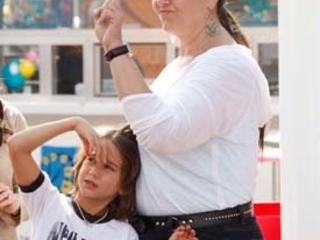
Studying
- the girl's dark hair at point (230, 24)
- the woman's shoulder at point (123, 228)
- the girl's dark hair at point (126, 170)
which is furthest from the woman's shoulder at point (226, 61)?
the woman's shoulder at point (123, 228)

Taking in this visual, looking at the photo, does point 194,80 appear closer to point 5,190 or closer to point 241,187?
point 241,187

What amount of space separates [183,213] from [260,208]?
1.16 meters

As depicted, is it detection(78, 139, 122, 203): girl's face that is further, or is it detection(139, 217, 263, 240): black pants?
detection(78, 139, 122, 203): girl's face

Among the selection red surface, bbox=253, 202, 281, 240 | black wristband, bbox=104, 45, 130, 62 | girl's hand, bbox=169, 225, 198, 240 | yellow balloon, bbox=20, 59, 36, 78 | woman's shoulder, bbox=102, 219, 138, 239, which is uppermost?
black wristband, bbox=104, 45, 130, 62

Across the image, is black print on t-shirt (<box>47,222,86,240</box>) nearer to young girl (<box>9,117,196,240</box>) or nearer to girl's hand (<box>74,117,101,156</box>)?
young girl (<box>9,117,196,240</box>)

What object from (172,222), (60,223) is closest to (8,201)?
(60,223)

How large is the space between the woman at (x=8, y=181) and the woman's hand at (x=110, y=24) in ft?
2.72

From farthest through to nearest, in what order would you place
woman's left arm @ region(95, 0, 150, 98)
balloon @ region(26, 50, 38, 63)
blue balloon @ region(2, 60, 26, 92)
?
balloon @ region(26, 50, 38, 63), blue balloon @ region(2, 60, 26, 92), woman's left arm @ region(95, 0, 150, 98)

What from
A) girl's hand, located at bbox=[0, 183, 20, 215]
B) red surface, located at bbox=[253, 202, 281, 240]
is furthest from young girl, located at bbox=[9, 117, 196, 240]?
red surface, located at bbox=[253, 202, 281, 240]

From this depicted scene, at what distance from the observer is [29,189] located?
5.61 ft

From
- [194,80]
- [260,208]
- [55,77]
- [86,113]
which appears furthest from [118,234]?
[55,77]

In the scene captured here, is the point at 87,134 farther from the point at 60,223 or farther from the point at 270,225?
the point at 270,225

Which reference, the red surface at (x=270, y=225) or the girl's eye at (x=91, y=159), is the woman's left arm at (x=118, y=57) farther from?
the red surface at (x=270, y=225)

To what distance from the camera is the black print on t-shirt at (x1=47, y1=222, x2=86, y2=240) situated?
65.6 inches
